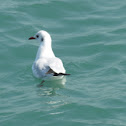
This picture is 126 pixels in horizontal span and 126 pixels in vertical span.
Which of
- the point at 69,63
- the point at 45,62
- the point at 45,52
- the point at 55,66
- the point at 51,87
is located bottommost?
the point at 51,87

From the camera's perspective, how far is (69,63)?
12500 millimetres

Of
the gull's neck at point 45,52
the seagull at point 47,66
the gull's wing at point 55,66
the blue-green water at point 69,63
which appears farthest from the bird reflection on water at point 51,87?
the gull's neck at point 45,52

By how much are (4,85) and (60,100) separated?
184cm

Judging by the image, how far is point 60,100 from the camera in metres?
9.92

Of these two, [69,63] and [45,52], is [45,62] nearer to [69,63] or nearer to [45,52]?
[45,52]

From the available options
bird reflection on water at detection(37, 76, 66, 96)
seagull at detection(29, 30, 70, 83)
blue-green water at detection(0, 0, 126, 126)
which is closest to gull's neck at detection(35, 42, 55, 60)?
seagull at detection(29, 30, 70, 83)

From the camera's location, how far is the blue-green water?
30.3 feet

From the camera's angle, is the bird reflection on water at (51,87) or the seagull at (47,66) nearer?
the bird reflection on water at (51,87)

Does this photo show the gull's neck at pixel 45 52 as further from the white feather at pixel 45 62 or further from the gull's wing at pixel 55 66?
the gull's wing at pixel 55 66

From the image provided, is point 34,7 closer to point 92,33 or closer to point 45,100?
point 92,33

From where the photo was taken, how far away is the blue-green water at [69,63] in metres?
9.25

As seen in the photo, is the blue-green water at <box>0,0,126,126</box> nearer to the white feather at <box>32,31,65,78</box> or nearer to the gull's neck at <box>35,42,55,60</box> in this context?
the white feather at <box>32,31,65,78</box>

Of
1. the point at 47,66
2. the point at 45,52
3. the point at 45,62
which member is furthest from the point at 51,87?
the point at 45,52

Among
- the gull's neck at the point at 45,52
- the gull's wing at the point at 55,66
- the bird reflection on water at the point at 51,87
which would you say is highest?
the gull's neck at the point at 45,52
